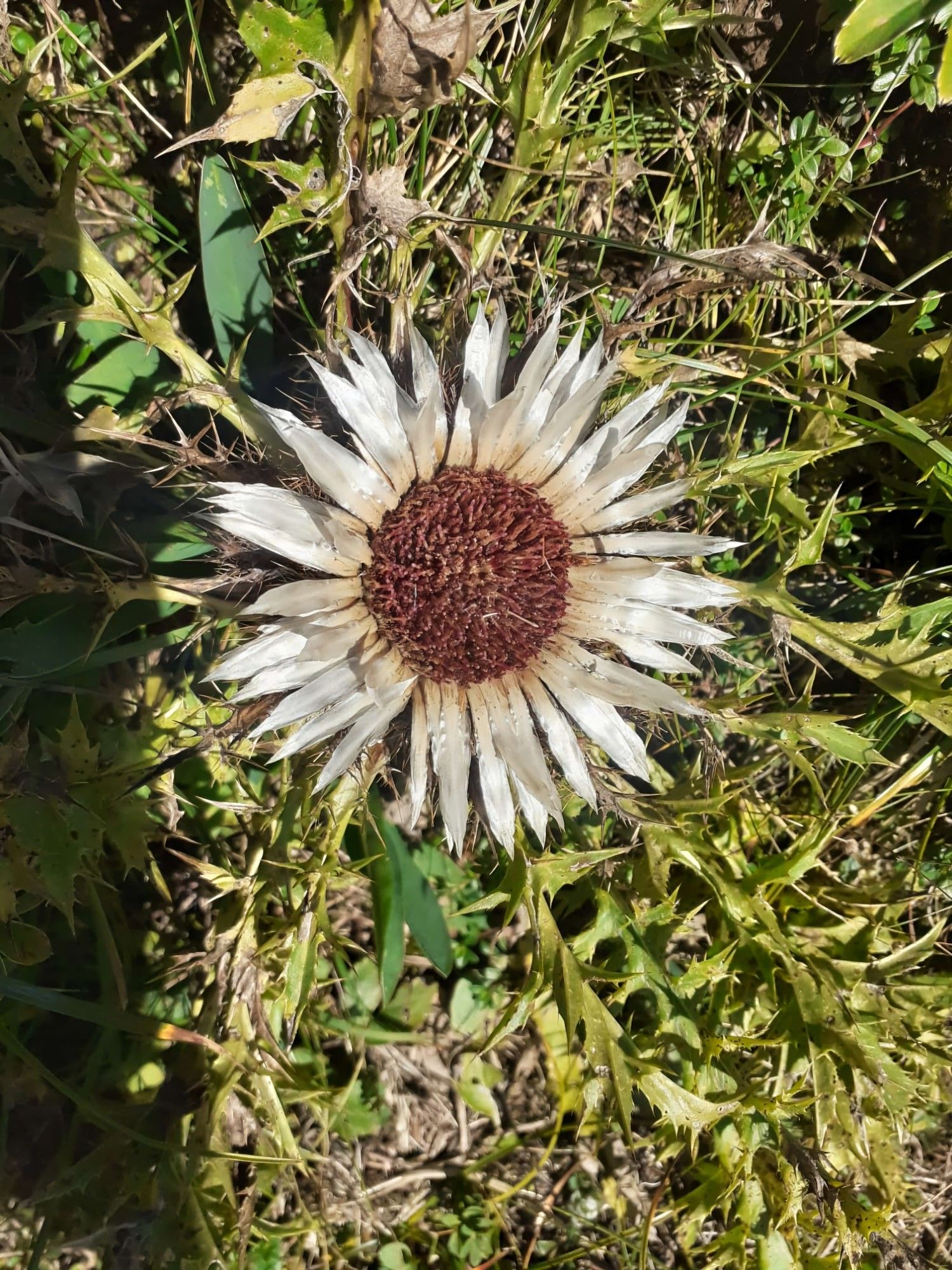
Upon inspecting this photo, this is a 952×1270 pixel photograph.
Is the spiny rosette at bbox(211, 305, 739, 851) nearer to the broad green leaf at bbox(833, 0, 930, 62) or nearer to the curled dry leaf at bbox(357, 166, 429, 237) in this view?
the curled dry leaf at bbox(357, 166, 429, 237)

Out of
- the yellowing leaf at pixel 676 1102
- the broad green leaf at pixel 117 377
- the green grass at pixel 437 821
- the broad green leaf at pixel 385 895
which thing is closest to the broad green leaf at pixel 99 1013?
the green grass at pixel 437 821

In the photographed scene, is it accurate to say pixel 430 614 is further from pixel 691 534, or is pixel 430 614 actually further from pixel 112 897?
pixel 112 897

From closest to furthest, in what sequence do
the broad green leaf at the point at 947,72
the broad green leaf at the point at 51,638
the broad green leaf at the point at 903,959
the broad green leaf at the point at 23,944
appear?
the broad green leaf at the point at 947,72 < the broad green leaf at the point at 51,638 < the broad green leaf at the point at 23,944 < the broad green leaf at the point at 903,959

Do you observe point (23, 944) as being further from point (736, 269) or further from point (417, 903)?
point (736, 269)

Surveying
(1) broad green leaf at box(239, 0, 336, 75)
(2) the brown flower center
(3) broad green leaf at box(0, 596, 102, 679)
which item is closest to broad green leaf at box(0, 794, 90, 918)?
(3) broad green leaf at box(0, 596, 102, 679)

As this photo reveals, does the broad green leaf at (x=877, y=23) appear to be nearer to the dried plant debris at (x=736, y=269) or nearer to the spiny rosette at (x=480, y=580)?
the dried plant debris at (x=736, y=269)

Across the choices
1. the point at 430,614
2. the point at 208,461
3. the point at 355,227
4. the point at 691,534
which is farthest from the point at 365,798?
the point at 355,227
